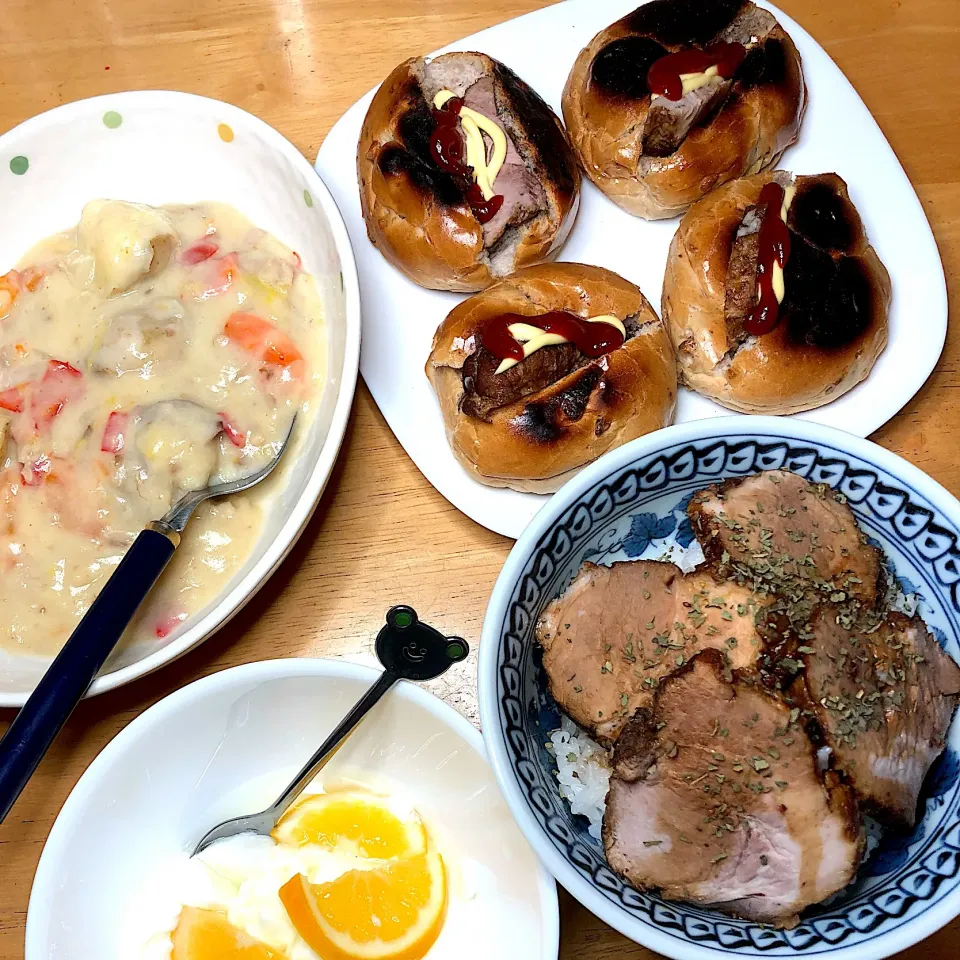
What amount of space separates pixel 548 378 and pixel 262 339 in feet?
1.56

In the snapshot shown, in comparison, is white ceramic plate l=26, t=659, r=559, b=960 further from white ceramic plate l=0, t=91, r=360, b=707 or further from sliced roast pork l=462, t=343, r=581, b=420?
sliced roast pork l=462, t=343, r=581, b=420

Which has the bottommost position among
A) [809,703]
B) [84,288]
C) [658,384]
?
[809,703]

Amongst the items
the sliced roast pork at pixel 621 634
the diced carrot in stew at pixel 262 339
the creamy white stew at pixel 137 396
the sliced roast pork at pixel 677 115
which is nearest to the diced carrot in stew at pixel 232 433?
the creamy white stew at pixel 137 396

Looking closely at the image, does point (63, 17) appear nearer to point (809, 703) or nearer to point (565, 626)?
point (565, 626)

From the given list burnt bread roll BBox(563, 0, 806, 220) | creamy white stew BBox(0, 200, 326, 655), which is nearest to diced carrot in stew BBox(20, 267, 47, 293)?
creamy white stew BBox(0, 200, 326, 655)

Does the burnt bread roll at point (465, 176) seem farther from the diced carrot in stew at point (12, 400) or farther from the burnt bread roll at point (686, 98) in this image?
the diced carrot in stew at point (12, 400)

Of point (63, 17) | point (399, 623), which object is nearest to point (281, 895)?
point (399, 623)

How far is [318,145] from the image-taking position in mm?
1641

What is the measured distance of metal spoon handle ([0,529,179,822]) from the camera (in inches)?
43.2

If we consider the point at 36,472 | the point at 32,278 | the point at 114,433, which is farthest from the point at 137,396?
the point at 32,278

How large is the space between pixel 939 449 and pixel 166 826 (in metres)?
1.34

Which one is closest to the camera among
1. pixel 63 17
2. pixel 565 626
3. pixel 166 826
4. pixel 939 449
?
pixel 565 626

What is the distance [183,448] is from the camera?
1320 mm

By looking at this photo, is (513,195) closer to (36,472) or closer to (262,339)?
(262,339)
